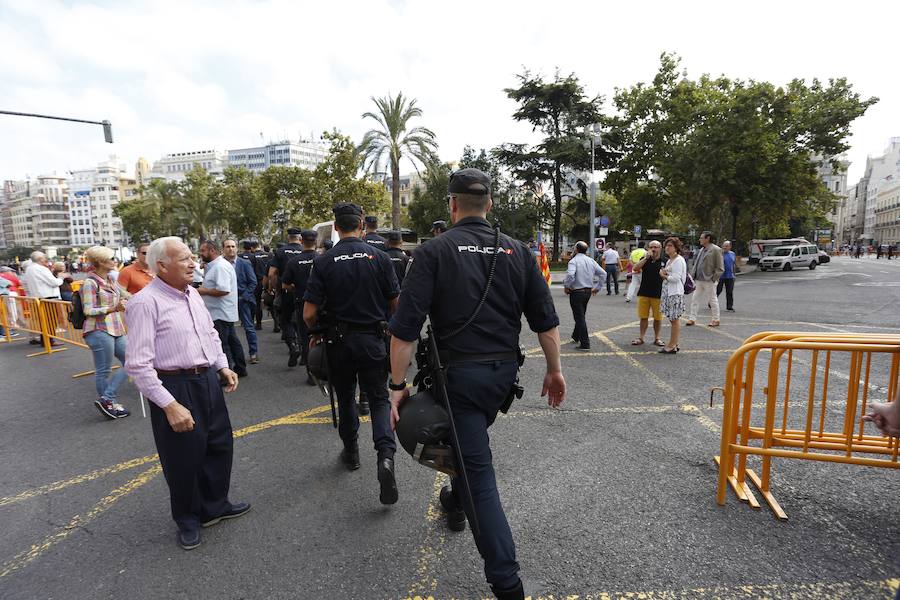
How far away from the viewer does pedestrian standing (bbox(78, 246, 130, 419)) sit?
5.11 metres

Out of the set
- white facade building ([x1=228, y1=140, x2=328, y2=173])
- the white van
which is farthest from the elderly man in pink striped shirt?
white facade building ([x1=228, y1=140, x2=328, y2=173])

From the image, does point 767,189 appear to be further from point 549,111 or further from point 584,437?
point 584,437

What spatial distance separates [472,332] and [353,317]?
1577 mm

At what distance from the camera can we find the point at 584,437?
425 cm

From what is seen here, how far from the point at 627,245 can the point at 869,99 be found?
17.9 m

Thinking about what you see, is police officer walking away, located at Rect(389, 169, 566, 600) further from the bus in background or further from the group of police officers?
the bus in background

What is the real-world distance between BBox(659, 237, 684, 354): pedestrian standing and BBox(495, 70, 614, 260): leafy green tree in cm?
2435

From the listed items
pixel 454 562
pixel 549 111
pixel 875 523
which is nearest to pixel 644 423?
pixel 875 523

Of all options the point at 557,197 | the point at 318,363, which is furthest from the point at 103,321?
the point at 557,197

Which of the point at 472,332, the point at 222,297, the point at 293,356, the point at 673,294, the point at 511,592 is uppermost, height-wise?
the point at 472,332

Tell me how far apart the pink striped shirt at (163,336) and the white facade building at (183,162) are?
162397 millimetres

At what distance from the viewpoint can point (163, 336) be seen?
275 centimetres

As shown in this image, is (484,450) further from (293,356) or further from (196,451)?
(293,356)

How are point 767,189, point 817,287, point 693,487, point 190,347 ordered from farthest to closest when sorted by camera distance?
point 767,189 → point 817,287 → point 693,487 → point 190,347
